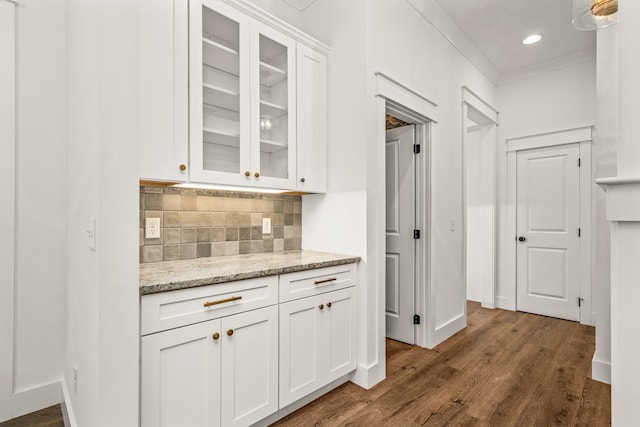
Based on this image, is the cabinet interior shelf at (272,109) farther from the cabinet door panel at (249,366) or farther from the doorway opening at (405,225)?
the cabinet door panel at (249,366)

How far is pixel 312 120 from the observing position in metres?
2.43

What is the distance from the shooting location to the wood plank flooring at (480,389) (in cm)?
195

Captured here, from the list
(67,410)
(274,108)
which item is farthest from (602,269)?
Answer: (67,410)

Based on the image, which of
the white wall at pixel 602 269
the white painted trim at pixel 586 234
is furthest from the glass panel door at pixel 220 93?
the white painted trim at pixel 586 234

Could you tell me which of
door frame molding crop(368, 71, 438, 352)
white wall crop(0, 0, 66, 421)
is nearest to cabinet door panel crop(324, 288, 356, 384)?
door frame molding crop(368, 71, 438, 352)

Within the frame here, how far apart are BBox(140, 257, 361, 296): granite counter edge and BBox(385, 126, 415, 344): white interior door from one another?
109 centimetres

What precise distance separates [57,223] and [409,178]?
2778 millimetres

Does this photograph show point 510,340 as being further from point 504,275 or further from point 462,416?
point 462,416

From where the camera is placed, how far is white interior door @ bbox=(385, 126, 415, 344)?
309cm

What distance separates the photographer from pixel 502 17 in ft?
10.3

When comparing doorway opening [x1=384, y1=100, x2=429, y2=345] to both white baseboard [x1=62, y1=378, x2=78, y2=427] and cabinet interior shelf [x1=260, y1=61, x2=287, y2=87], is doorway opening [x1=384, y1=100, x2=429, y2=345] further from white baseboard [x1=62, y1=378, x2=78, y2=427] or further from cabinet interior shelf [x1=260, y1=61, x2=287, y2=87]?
white baseboard [x1=62, y1=378, x2=78, y2=427]

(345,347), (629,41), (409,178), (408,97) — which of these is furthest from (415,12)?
(345,347)

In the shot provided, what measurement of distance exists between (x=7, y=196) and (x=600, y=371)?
420 cm

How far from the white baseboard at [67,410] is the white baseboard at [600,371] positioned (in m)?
3.44
